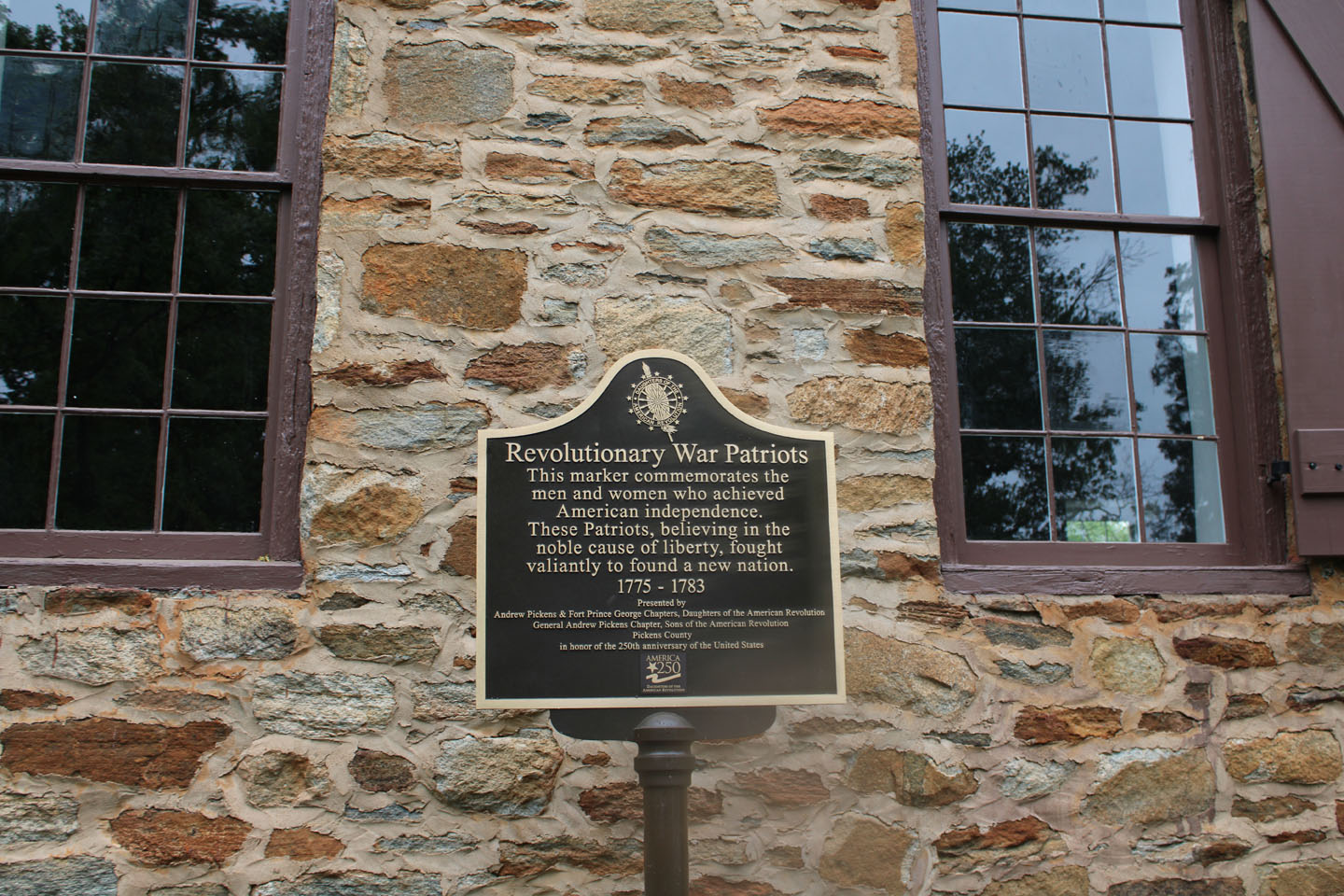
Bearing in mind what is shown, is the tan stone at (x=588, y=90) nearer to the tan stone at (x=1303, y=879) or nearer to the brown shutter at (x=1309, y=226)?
the brown shutter at (x=1309, y=226)

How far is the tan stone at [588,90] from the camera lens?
3326 millimetres

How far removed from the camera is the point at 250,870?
108 inches

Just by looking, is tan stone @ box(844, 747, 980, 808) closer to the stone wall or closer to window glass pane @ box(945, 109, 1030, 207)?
the stone wall

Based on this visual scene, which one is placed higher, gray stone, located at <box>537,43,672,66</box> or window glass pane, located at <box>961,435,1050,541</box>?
gray stone, located at <box>537,43,672,66</box>

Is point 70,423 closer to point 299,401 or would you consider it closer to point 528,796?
point 299,401

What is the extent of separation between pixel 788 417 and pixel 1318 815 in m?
2.03

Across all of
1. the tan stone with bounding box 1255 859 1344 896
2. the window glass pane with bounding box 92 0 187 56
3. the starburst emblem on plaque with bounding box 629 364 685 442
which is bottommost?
the tan stone with bounding box 1255 859 1344 896

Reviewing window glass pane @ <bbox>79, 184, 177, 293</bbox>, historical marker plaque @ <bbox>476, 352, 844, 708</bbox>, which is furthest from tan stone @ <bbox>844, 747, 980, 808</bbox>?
window glass pane @ <bbox>79, 184, 177, 293</bbox>

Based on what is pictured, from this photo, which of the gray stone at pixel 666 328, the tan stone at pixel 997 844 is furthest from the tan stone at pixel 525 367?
the tan stone at pixel 997 844

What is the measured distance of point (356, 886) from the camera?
2766 mm

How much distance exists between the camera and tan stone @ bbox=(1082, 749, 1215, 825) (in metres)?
3.01

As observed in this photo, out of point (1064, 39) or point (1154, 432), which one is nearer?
point (1154, 432)

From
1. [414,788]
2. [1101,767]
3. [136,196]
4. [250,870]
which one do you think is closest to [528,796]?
[414,788]

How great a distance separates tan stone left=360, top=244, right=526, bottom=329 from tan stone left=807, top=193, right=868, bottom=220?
0.97 m
